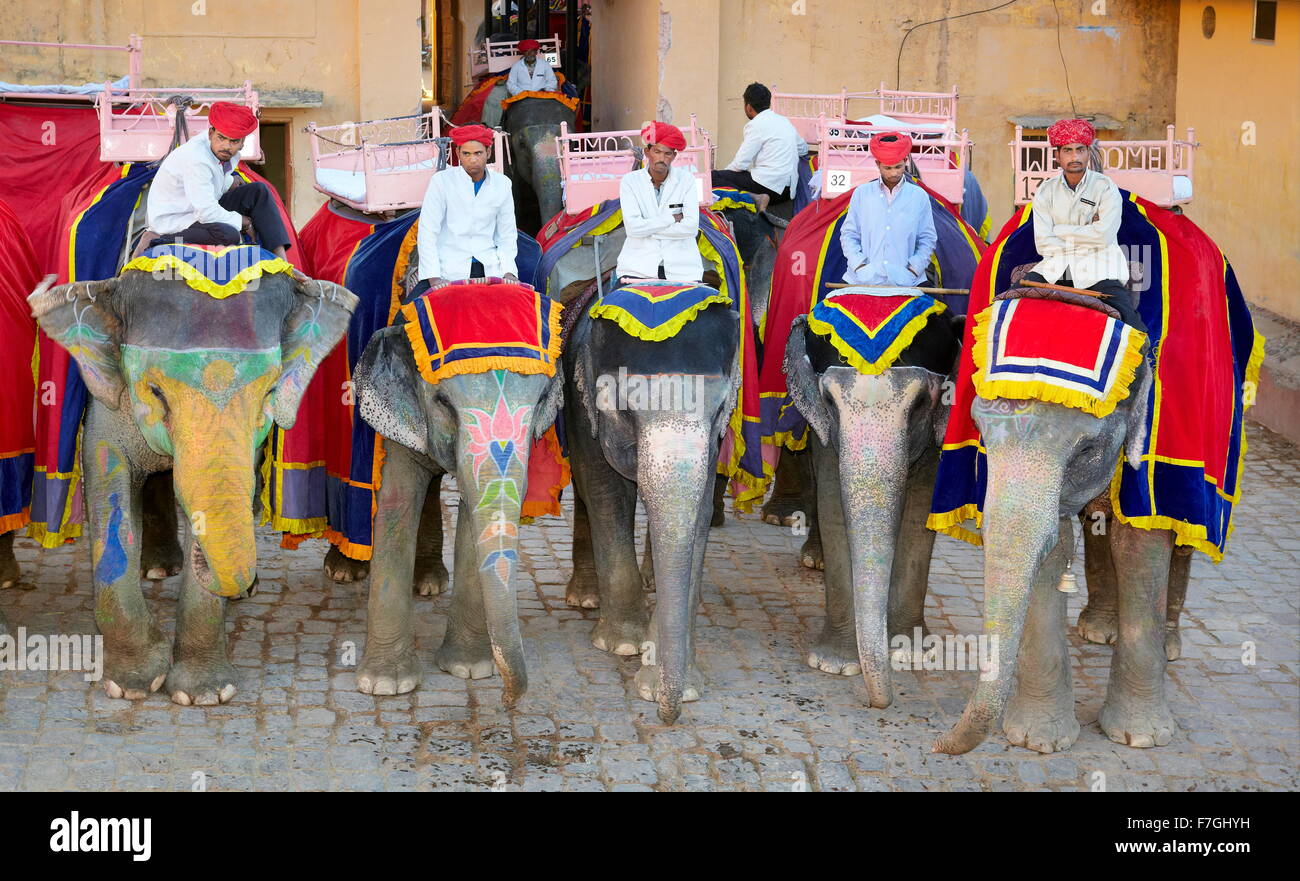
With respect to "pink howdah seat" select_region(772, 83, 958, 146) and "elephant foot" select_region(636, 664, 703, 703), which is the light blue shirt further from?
"pink howdah seat" select_region(772, 83, 958, 146)

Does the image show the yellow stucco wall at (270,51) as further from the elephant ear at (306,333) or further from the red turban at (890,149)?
the elephant ear at (306,333)

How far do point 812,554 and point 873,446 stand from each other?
272 centimetres

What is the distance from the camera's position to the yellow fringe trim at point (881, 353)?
6.85 metres

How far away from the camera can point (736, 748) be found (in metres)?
6.87

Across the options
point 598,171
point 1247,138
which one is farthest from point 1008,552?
point 1247,138

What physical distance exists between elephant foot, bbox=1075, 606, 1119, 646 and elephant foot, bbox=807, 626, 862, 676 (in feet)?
4.29

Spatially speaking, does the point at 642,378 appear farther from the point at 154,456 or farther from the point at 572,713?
the point at 154,456

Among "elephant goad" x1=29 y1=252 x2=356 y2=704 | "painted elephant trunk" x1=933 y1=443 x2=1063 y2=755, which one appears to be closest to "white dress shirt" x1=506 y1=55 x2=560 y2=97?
"elephant goad" x1=29 y1=252 x2=356 y2=704

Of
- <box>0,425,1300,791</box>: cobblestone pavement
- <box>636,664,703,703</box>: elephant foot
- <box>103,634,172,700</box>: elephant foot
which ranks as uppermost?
<box>103,634,172,700</box>: elephant foot

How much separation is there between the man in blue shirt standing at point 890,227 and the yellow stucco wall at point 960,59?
24.4 feet

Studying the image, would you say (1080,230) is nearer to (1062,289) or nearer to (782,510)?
(1062,289)

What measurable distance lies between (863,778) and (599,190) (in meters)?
3.85

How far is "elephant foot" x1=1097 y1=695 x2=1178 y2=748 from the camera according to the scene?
698cm

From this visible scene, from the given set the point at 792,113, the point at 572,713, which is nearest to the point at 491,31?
the point at 792,113
